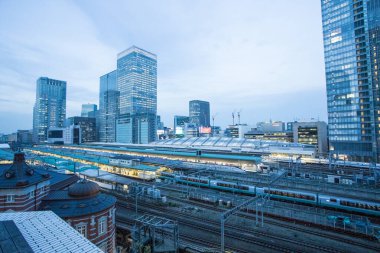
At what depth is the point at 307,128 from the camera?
135 metres

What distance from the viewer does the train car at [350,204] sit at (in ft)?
113

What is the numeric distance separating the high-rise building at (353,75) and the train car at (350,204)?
233 feet

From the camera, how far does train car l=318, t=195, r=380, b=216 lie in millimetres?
34469

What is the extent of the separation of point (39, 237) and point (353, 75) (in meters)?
124

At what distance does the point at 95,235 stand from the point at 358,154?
362 ft

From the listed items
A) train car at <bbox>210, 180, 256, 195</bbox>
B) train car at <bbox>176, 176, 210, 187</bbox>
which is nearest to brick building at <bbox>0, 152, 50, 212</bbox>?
train car at <bbox>176, 176, 210, 187</bbox>

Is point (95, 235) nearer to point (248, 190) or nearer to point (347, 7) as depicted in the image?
point (248, 190)

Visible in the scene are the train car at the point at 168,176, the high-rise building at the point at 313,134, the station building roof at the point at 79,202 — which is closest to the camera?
the station building roof at the point at 79,202

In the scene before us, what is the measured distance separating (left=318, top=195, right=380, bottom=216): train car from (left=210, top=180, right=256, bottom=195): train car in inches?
511

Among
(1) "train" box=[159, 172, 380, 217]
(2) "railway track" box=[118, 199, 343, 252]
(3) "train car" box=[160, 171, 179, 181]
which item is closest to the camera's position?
(2) "railway track" box=[118, 199, 343, 252]

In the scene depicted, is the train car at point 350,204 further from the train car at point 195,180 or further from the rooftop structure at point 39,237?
the rooftop structure at point 39,237

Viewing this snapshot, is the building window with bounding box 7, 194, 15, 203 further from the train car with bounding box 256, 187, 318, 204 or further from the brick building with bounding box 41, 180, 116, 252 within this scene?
the train car with bounding box 256, 187, 318, 204

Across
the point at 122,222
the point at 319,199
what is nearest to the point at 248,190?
the point at 319,199

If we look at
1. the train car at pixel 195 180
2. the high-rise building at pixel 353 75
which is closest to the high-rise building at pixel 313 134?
the high-rise building at pixel 353 75
